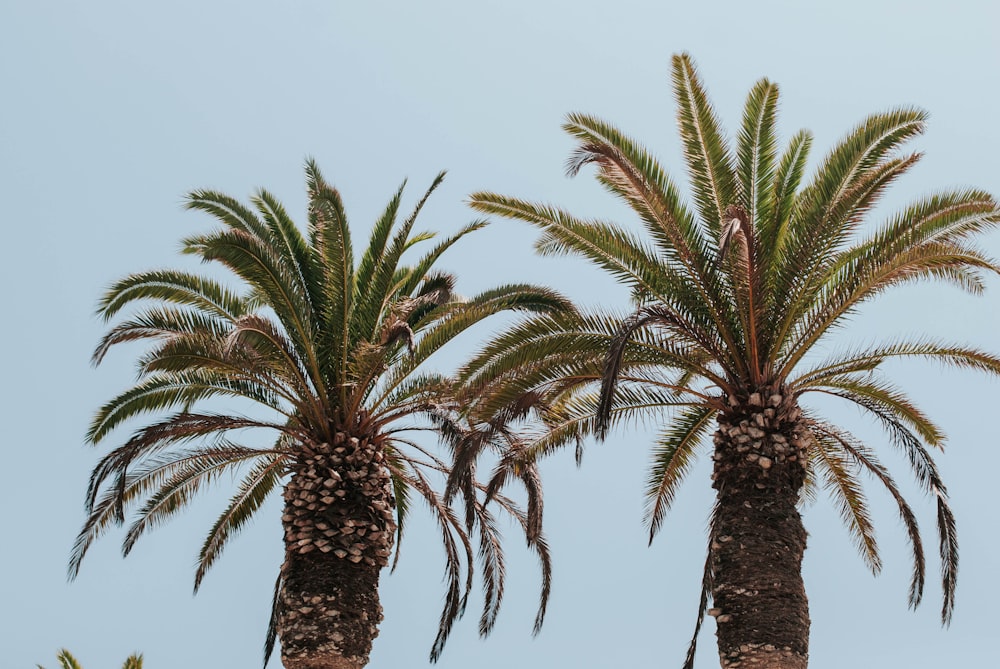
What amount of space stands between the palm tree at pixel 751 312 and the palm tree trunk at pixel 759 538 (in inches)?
0.8

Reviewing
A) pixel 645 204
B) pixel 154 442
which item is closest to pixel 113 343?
pixel 154 442

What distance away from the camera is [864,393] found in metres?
18.4

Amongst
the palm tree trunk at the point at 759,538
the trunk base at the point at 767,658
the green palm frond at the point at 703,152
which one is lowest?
the trunk base at the point at 767,658

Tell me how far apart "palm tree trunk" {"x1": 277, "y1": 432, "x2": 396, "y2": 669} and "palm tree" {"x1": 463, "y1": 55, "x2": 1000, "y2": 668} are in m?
2.83

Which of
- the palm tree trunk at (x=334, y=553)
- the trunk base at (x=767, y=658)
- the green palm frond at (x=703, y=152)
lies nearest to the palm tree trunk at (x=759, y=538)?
the trunk base at (x=767, y=658)

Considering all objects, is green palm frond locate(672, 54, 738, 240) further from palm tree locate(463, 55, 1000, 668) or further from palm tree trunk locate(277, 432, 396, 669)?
palm tree trunk locate(277, 432, 396, 669)

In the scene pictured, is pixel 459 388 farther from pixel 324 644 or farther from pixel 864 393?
pixel 864 393

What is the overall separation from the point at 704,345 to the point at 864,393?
2.70 metres

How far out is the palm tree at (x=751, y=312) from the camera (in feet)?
55.2

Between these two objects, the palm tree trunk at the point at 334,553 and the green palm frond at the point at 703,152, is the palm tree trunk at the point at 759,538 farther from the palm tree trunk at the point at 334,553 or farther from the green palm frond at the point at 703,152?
the palm tree trunk at the point at 334,553

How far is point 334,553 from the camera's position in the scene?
64.1 feet

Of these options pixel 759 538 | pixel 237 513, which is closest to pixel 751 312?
pixel 759 538

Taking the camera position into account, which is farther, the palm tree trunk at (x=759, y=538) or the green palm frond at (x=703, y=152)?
the green palm frond at (x=703, y=152)

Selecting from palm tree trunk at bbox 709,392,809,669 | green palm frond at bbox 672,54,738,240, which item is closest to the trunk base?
palm tree trunk at bbox 709,392,809,669
